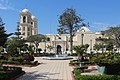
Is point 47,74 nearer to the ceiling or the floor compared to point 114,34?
nearer to the floor

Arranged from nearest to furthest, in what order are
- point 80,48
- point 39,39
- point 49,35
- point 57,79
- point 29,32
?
point 57,79, point 80,48, point 39,39, point 29,32, point 49,35

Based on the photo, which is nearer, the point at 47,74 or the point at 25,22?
the point at 47,74

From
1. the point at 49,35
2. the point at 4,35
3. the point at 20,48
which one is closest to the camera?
the point at 4,35

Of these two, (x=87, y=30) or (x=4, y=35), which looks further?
(x=87, y=30)

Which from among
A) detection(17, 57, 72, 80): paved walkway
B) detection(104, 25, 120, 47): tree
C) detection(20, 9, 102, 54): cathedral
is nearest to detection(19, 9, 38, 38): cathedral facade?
detection(20, 9, 102, 54): cathedral

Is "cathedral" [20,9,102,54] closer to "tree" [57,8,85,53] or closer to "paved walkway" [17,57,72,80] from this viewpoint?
"tree" [57,8,85,53]

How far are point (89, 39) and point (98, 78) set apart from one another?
236 feet

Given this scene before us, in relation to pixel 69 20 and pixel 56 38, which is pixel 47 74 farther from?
pixel 56 38

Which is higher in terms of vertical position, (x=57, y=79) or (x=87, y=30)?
(x=87, y=30)

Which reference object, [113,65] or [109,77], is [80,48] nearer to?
[113,65]

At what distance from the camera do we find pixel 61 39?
3558 inches

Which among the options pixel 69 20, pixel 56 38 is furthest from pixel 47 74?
pixel 56 38

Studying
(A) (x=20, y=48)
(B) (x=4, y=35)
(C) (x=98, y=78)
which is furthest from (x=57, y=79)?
(A) (x=20, y=48)

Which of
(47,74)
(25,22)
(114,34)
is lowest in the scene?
(47,74)
